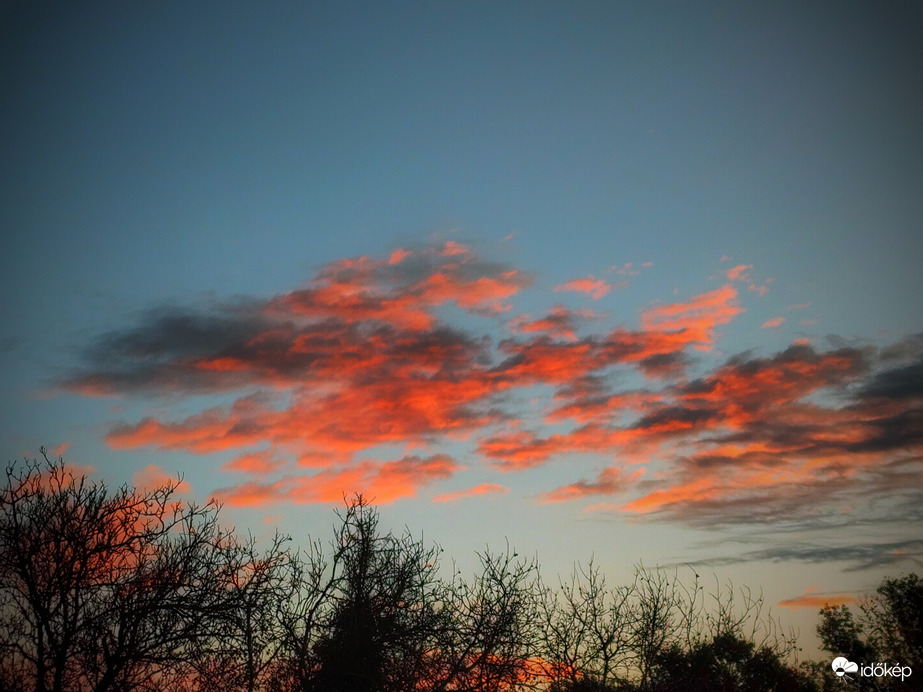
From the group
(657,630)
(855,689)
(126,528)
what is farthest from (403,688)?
(855,689)

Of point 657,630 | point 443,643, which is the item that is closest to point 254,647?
point 443,643

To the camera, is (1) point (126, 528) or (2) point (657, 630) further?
(2) point (657, 630)

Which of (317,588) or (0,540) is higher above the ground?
(0,540)

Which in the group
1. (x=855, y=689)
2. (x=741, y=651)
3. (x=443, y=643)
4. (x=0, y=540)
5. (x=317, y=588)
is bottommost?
(x=855, y=689)

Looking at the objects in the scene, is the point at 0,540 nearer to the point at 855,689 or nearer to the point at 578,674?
the point at 578,674

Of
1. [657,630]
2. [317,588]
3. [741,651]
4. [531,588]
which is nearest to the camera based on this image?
[317,588]

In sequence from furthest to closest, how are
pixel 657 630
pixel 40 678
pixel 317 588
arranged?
pixel 657 630
pixel 317 588
pixel 40 678

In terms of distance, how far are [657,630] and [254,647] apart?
16975 mm

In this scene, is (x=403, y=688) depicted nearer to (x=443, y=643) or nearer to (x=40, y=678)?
(x=443, y=643)

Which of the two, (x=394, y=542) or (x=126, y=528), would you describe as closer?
(x=126, y=528)

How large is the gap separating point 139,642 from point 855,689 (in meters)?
52.3

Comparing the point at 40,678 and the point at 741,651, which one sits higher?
the point at 40,678

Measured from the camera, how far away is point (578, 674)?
27.4 metres

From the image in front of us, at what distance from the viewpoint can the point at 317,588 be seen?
23156 millimetres
